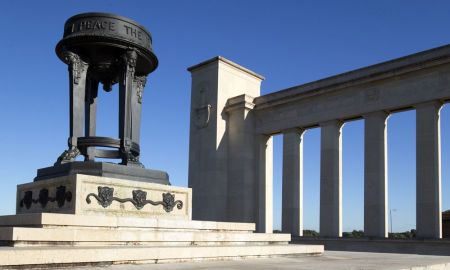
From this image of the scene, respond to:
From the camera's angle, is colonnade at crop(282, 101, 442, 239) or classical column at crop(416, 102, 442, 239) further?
colonnade at crop(282, 101, 442, 239)

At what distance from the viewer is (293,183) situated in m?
40.3

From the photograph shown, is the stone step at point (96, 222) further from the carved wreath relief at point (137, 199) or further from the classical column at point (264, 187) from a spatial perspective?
the classical column at point (264, 187)

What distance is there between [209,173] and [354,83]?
558 inches

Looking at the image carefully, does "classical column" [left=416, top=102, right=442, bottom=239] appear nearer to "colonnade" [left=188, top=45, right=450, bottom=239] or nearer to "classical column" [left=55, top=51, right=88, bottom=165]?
"colonnade" [left=188, top=45, right=450, bottom=239]

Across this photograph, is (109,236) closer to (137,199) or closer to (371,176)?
(137,199)

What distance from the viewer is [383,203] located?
113 feet

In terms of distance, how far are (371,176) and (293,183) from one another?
22.8ft

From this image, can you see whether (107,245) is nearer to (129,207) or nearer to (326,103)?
(129,207)

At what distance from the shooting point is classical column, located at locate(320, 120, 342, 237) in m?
37.0

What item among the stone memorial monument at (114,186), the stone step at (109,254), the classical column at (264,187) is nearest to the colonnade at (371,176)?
the classical column at (264,187)

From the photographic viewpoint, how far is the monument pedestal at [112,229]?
12.8 metres

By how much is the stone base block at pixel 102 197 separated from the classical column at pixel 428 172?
58.2 feet

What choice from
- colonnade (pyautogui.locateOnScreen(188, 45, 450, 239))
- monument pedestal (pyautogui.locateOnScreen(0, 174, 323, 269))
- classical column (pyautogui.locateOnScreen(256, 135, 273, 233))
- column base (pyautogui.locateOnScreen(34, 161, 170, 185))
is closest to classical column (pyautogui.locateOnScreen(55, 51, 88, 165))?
column base (pyautogui.locateOnScreen(34, 161, 170, 185))

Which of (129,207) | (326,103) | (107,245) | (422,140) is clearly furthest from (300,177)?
(107,245)
